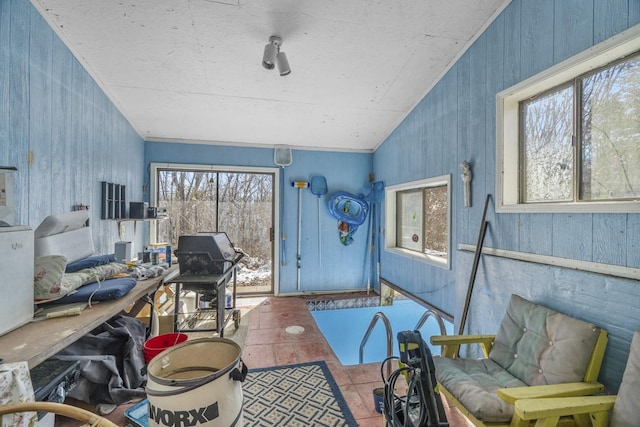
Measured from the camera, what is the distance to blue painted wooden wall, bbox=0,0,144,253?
166 cm

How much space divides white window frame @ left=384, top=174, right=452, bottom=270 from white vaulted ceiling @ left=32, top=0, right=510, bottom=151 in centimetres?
99

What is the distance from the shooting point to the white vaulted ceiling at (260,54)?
2072mm

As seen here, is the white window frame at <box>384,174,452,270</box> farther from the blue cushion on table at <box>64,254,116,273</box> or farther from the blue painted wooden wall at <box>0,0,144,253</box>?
the blue painted wooden wall at <box>0,0,144,253</box>

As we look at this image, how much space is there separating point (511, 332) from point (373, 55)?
252cm

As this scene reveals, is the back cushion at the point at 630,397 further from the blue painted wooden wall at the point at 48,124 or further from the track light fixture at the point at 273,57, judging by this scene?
the blue painted wooden wall at the point at 48,124

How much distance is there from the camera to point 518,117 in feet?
7.20

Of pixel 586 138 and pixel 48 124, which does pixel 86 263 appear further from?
pixel 586 138

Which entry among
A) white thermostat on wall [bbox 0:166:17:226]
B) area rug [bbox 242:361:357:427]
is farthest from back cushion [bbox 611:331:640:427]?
white thermostat on wall [bbox 0:166:17:226]

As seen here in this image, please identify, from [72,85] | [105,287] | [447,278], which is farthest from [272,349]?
[72,85]

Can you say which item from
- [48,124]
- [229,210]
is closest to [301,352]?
[229,210]

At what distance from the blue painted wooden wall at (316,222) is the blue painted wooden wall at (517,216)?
4.79 feet

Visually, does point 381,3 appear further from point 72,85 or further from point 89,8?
point 72,85

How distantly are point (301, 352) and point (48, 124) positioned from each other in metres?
2.82

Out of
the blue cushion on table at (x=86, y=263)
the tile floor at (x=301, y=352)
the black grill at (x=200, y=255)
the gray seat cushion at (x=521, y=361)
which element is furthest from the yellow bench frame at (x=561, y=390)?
the blue cushion on table at (x=86, y=263)
